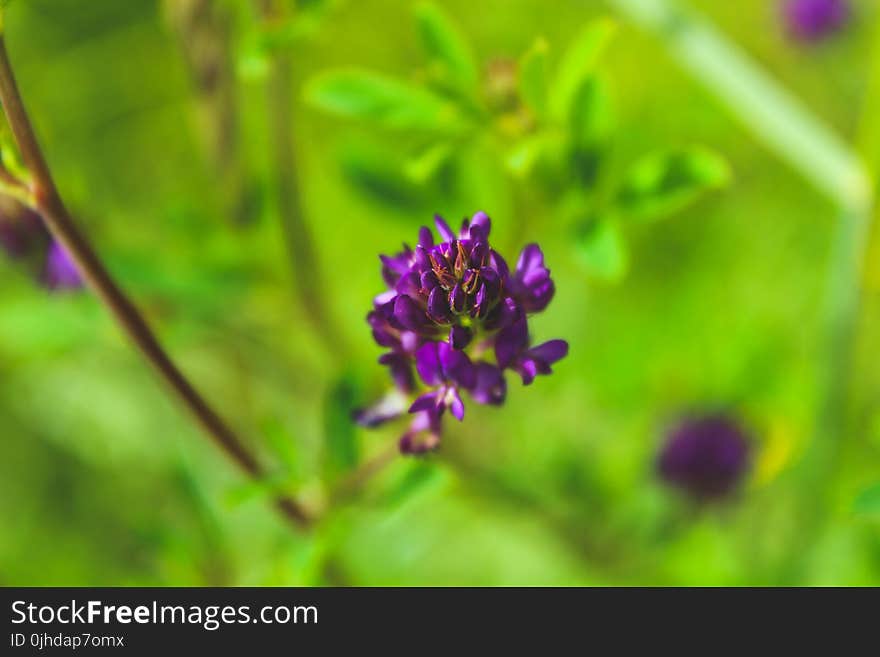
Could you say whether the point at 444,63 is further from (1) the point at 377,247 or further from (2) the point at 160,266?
(1) the point at 377,247

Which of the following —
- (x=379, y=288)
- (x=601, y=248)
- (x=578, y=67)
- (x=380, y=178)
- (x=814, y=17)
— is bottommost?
(x=601, y=248)

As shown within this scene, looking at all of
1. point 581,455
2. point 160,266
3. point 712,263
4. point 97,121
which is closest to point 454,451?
point 581,455

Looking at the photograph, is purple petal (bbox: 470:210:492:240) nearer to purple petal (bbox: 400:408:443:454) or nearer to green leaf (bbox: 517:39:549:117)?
purple petal (bbox: 400:408:443:454)

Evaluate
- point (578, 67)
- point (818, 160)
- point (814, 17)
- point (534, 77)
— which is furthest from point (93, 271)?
point (814, 17)

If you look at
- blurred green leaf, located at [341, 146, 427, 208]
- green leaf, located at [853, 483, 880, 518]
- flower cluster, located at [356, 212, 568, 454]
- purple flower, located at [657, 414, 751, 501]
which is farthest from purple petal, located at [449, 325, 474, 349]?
purple flower, located at [657, 414, 751, 501]

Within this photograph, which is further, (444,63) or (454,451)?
(454,451)

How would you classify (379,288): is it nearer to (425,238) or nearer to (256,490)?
(256,490)
